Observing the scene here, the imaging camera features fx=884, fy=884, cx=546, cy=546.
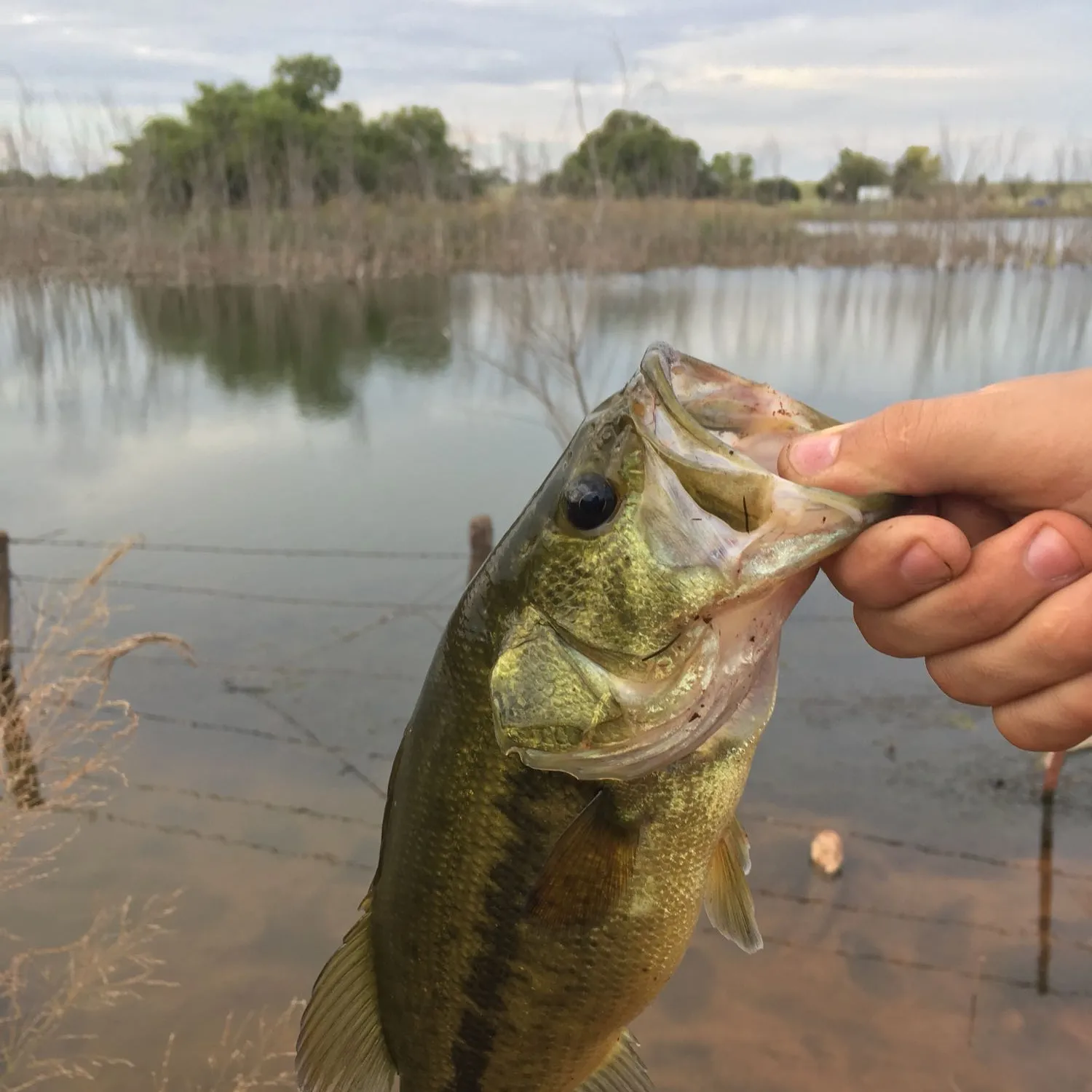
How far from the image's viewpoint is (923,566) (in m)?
1.27

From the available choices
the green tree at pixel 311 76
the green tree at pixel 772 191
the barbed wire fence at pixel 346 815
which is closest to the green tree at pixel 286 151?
the green tree at pixel 311 76

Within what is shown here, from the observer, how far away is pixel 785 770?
5.76 meters

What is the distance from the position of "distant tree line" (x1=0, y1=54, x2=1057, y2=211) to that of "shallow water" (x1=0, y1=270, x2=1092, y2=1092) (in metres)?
13.5

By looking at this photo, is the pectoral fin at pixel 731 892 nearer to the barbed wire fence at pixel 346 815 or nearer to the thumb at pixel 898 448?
the thumb at pixel 898 448

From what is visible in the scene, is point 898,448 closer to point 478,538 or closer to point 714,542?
point 714,542

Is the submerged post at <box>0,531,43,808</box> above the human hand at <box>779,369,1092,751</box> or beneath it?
beneath

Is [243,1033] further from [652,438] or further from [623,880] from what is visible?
[652,438]

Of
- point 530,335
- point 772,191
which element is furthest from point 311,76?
point 530,335

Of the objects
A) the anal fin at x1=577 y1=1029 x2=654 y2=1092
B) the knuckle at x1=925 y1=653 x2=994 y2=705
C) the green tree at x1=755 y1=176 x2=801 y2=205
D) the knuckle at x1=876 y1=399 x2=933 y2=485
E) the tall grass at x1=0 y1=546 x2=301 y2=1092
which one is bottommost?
the tall grass at x1=0 y1=546 x2=301 y2=1092

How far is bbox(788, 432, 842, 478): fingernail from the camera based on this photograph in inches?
48.3

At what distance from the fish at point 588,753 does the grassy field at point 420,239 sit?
2246cm

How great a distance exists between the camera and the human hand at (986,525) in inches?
47.9

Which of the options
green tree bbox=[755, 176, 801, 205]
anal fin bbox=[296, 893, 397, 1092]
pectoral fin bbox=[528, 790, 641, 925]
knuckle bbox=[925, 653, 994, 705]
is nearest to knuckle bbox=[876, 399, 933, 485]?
knuckle bbox=[925, 653, 994, 705]

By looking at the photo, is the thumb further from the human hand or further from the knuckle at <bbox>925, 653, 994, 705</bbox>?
the knuckle at <bbox>925, 653, 994, 705</bbox>
